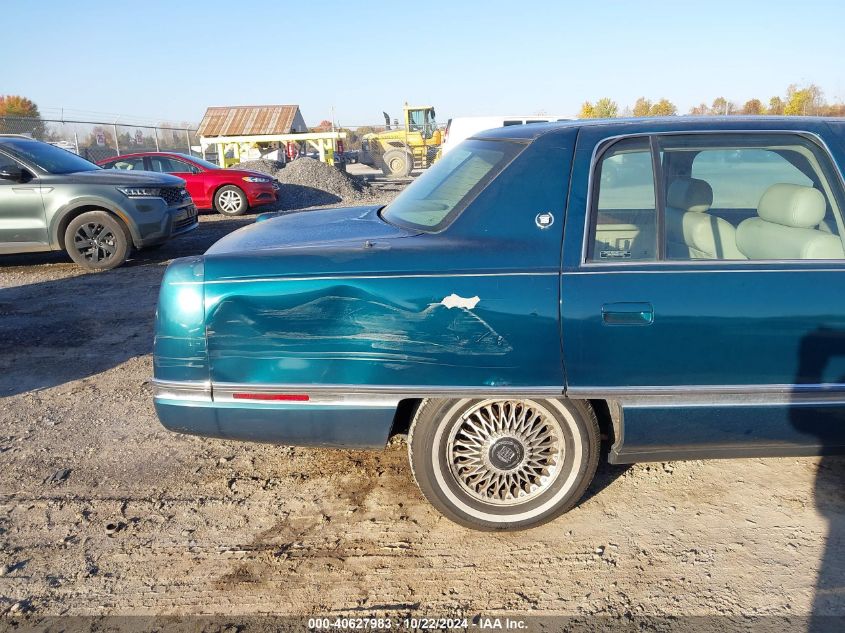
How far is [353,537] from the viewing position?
305 centimetres

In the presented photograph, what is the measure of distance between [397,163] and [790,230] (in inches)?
1006

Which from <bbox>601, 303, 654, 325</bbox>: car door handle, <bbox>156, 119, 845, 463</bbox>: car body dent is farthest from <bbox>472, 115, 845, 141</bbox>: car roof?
<bbox>601, 303, 654, 325</bbox>: car door handle

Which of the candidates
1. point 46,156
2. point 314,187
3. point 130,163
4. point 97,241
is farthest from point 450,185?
point 314,187

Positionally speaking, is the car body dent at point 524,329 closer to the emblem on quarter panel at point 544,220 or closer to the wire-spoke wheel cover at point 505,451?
the emblem on quarter panel at point 544,220

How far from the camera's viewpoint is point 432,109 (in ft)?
97.8

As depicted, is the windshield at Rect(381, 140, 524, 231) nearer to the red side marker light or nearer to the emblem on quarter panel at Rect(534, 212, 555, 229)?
the emblem on quarter panel at Rect(534, 212, 555, 229)

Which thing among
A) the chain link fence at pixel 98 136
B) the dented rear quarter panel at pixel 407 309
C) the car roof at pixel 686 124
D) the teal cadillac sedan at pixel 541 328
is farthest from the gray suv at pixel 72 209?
the chain link fence at pixel 98 136

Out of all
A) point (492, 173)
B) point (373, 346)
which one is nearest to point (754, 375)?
point (492, 173)

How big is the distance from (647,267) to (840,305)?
0.80m

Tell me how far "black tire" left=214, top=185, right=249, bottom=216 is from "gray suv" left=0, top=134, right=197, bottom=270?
536cm

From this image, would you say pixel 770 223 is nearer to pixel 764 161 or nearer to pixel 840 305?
pixel 764 161

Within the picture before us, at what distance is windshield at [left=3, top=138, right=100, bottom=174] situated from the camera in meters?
8.58

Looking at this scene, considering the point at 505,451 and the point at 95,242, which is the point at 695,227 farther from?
the point at 95,242

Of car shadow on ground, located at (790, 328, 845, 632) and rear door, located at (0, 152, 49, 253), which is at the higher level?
rear door, located at (0, 152, 49, 253)
